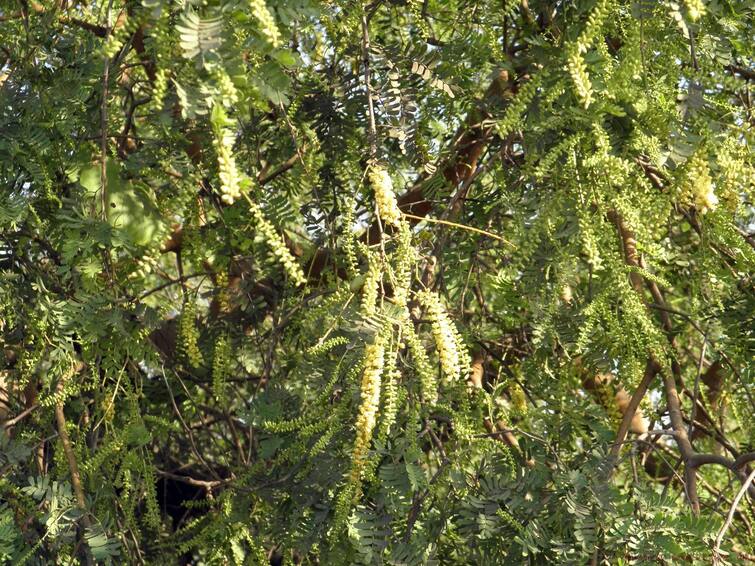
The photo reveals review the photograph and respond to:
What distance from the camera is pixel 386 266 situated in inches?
71.0

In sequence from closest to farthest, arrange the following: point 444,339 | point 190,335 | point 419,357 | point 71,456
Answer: point 444,339
point 419,357
point 71,456
point 190,335

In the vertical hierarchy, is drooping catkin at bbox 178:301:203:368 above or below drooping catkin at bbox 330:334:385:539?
below

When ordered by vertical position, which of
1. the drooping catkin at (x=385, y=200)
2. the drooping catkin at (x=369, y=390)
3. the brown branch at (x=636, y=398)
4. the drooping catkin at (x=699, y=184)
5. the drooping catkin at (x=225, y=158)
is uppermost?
the drooping catkin at (x=225, y=158)

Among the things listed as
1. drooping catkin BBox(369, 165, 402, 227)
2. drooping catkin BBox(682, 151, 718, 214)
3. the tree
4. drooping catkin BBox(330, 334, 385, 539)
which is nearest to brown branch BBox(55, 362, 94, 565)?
the tree

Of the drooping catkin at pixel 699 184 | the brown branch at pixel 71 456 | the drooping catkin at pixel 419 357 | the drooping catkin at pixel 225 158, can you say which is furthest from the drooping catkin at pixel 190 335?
the drooping catkin at pixel 699 184

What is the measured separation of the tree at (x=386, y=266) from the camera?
2025 mm

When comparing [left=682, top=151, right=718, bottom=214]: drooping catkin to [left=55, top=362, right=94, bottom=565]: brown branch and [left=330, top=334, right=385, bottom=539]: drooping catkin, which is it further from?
[left=55, top=362, right=94, bottom=565]: brown branch

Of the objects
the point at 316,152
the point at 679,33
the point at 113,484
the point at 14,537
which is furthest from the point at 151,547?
the point at 679,33

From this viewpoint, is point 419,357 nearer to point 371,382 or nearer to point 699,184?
point 371,382

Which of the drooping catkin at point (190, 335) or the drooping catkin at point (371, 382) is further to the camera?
the drooping catkin at point (190, 335)

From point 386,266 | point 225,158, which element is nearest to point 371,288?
point 386,266

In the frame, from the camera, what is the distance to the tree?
203 centimetres

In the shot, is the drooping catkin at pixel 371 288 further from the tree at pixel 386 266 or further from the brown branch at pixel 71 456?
the brown branch at pixel 71 456

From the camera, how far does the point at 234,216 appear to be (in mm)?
2729
